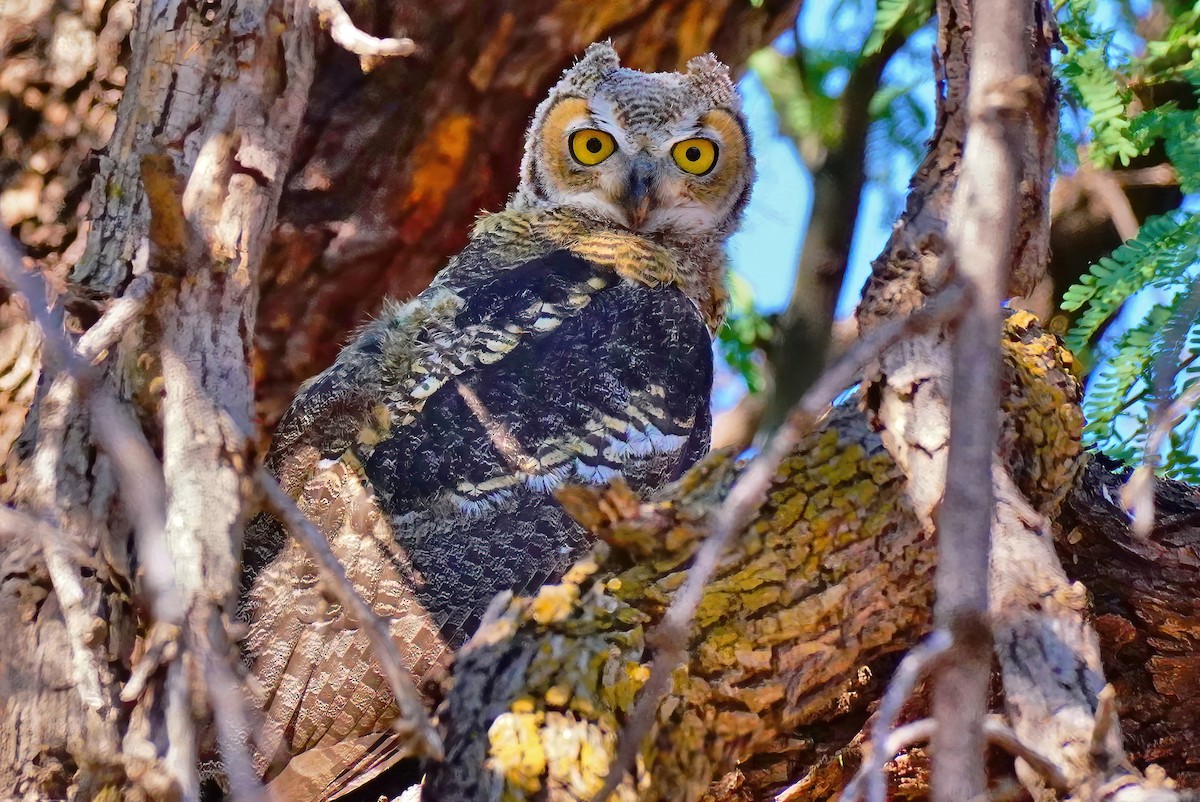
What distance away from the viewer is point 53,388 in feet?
5.67

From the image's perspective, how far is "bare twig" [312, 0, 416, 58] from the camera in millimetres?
1831

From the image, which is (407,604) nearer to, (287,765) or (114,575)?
(287,765)

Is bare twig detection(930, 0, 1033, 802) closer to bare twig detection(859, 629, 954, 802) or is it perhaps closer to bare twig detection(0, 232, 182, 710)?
bare twig detection(859, 629, 954, 802)

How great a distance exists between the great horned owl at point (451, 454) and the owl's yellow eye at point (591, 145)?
44 cm

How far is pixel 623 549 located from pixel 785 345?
7.54ft

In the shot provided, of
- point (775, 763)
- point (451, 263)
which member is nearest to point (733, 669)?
point (775, 763)

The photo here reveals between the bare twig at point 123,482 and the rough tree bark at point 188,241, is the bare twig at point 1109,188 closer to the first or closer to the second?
the rough tree bark at point 188,241

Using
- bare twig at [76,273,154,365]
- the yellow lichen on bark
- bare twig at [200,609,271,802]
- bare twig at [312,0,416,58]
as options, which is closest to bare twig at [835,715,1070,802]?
bare twig at [200,609,271,802]

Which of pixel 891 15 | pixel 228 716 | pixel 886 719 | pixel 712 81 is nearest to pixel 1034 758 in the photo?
pixel 886 719

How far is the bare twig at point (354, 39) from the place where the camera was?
1.83 meters

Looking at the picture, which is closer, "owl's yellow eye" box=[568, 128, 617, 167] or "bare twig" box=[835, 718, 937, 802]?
"bare twig" box=[835, 718, 937, 802]

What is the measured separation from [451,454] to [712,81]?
5.43 ft

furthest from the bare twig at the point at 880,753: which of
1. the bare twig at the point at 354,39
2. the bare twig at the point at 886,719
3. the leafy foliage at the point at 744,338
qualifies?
the leafy foliage at the point at 744,338

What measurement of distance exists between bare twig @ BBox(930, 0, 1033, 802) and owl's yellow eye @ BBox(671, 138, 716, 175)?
2.41 m
